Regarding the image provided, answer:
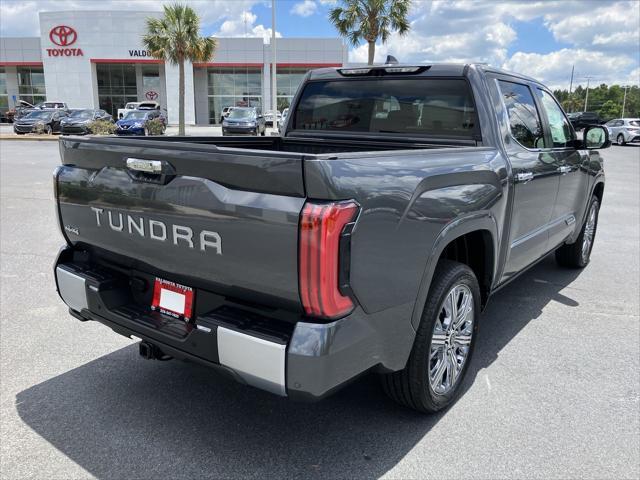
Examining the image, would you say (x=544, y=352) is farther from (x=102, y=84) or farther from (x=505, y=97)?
(x=102, y=84)

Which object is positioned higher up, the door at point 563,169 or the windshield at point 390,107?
the windshield at point 390,107

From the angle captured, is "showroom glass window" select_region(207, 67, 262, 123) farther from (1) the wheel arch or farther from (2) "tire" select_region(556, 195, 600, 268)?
(1) the wheel arch

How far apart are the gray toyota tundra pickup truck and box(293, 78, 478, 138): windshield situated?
2 centimetres

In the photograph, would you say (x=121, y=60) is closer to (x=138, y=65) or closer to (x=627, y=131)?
(x=138, y=65)

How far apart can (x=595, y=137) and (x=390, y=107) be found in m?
2.12

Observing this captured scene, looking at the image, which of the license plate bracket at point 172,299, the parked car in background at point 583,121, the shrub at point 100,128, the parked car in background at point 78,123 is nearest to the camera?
the license plate bracket at point 172,299

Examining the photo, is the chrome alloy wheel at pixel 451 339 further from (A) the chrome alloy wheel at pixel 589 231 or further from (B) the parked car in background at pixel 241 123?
(B) the parked car in background at pixel 241 123

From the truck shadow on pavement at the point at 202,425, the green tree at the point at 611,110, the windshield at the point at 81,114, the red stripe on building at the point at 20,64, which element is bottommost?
the truck shadow on pavement at the point at 202,425

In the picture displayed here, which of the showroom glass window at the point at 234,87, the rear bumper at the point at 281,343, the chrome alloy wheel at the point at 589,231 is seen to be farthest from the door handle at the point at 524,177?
the showroom glass window at the point at 234,87

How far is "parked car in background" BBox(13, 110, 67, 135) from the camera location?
29875mm

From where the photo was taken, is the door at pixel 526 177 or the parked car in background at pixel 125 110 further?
the parked car in background at pixel 125 110

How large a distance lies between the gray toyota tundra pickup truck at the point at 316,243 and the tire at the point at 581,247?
221cm

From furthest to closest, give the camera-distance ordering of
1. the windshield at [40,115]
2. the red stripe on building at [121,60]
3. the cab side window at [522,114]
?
the red stripe on building at [121,60]
the windshield at [40,115]
the cab side window at [522,114]

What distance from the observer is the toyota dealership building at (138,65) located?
4775 cm
